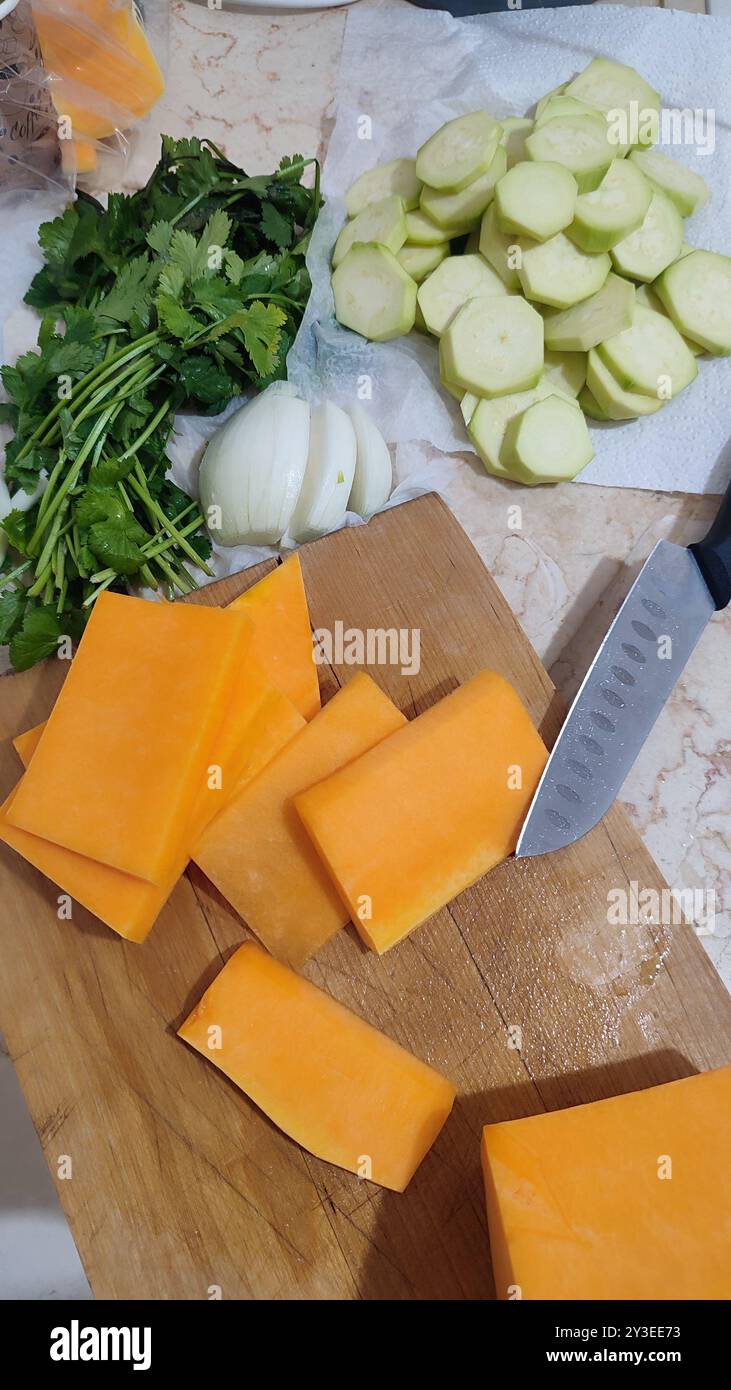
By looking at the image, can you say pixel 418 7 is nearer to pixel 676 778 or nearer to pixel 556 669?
pixel 556 669

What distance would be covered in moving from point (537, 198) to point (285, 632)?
38.3 inches

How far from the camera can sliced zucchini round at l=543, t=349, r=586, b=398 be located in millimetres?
2057

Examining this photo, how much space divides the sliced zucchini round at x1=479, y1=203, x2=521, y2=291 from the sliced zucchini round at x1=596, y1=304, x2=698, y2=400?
0.77 ft

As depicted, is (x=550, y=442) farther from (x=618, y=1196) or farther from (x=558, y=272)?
(x=618, y=1196)

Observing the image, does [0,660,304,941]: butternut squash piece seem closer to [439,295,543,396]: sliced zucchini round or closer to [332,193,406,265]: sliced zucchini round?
[439,295,543,396]: sliced zucchini round

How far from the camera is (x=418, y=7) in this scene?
238 cm

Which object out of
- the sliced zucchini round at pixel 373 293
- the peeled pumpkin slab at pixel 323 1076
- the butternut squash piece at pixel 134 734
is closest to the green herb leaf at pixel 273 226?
the sliced zucchini round at pixel 373 293

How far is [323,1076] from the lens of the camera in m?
1.53

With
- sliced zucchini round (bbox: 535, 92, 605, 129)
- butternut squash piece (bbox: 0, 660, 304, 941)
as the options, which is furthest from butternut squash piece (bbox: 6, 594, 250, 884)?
sliced zucchini round (bbox: 535, 92, 605, 129)

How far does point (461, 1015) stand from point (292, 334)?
1398 millimetres

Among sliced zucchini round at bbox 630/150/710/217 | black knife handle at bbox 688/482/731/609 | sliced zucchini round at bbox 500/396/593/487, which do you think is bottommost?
black knife handle at bbox 688/482/731/609
